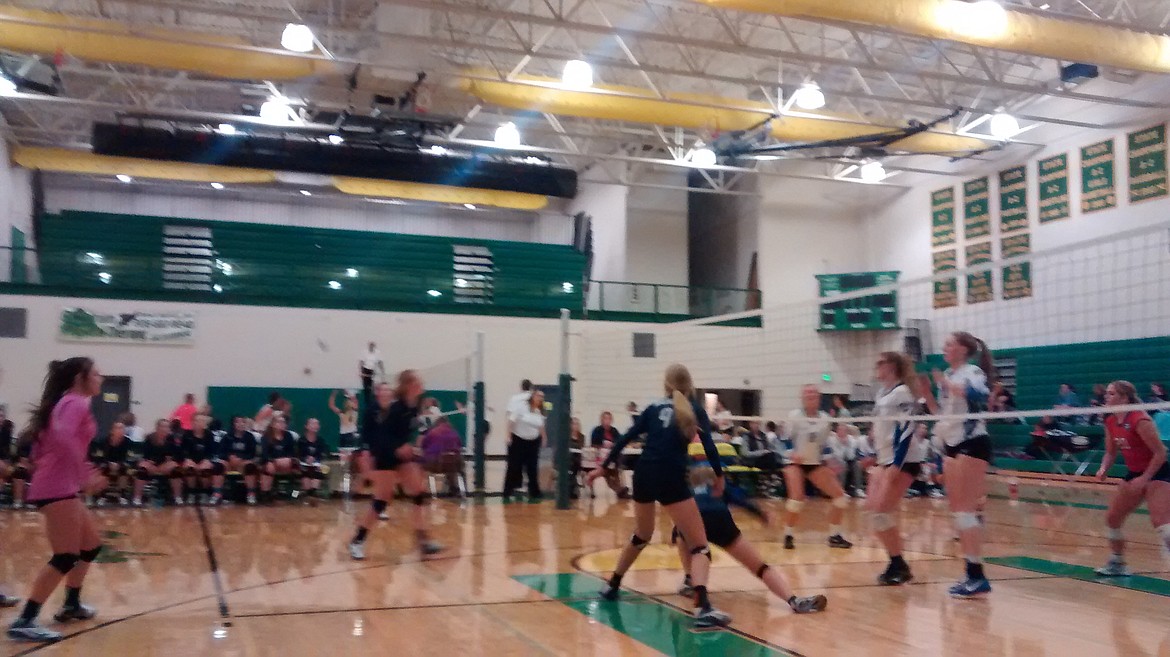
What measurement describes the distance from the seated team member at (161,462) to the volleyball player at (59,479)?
27.1ft

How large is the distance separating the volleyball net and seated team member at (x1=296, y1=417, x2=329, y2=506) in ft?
13.8

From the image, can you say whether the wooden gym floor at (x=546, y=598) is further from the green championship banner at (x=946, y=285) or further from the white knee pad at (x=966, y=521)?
the green championship banner at (x=946, y=285)

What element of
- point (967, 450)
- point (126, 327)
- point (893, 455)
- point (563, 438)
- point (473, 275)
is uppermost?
point (473, 275)

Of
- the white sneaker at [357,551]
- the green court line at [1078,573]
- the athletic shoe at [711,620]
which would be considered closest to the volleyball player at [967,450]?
the green court line at [1078,573]

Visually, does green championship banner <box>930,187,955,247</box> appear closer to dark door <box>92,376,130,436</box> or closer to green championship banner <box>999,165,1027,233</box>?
green championship banner <box>999,165,1027,233</box>

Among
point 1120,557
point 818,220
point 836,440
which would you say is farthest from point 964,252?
point 1120,557

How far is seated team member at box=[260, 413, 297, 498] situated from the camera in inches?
531

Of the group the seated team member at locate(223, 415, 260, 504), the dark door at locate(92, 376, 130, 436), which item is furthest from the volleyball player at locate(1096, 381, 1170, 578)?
the dark door at locate(92, 376, 130, 436)

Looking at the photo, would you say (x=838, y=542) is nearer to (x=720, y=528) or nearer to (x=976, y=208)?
(x=720, y=528)

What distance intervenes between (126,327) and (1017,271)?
17107mm

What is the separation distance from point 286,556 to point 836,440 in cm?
997

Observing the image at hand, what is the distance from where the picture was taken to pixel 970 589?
243 inches

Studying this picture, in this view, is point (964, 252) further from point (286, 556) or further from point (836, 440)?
point (286, 556)

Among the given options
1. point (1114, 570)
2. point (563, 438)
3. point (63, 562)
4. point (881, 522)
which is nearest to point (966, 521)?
point (881, 522)
